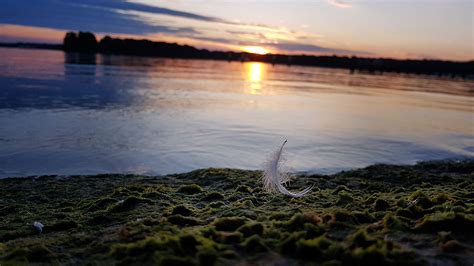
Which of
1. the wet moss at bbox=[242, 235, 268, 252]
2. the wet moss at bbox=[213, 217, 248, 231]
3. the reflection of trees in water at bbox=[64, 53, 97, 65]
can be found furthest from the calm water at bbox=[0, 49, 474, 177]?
the reflection of trees in water at bbox=[64, 53, 97, 65]

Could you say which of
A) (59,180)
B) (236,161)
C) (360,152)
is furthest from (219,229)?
(360,152)

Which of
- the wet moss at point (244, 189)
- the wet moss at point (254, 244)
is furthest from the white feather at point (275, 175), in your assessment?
the wet moss at point (254, 244)

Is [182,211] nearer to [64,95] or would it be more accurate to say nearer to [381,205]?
[381,205]

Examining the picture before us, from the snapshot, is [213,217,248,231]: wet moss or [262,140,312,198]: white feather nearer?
[213,217,248,231]: wet moss

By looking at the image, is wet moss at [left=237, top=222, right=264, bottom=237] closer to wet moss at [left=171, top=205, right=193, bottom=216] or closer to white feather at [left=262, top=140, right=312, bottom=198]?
wet moss at [left=171, top=205, right=193, bottom=216]

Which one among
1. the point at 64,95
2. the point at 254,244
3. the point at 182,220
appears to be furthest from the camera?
the point at 64,95

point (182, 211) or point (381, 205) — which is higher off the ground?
point (381, 205)

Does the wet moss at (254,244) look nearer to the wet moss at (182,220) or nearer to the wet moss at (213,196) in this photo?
the wet moss at (182,220)

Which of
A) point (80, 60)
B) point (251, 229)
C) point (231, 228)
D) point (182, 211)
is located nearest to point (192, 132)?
point (182, 211)
